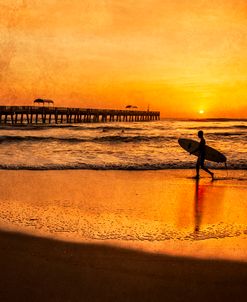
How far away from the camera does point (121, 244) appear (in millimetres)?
5598

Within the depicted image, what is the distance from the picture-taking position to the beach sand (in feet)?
13.5

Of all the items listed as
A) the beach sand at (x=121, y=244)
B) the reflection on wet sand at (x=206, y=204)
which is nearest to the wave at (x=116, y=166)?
the reflection on wet sand at (x=206, y=204)

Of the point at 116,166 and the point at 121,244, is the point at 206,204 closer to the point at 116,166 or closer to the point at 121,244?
the point at 121,244

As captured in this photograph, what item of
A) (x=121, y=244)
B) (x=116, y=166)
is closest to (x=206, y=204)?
(x=121, y=244)

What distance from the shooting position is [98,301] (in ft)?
12.5

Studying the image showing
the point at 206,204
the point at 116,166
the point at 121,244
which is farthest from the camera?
the point at 116,166

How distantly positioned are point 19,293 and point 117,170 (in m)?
11.2

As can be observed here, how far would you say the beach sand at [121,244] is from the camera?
4.11 m

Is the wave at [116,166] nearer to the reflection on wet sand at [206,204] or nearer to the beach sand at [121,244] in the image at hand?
the reflection on wet sand at [206,204]

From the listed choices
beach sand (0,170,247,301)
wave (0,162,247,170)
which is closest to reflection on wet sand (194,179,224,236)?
beach sand (0,170,247,301)

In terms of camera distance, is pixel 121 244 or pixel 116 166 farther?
pixel 116 166

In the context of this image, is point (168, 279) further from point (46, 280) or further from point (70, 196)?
point (70, 196)

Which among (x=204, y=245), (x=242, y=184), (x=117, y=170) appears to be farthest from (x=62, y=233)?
(x=117, y=170)

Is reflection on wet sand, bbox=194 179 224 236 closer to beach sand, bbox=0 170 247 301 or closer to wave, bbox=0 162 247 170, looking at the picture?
beach sand, bbox=0 170 247 301
